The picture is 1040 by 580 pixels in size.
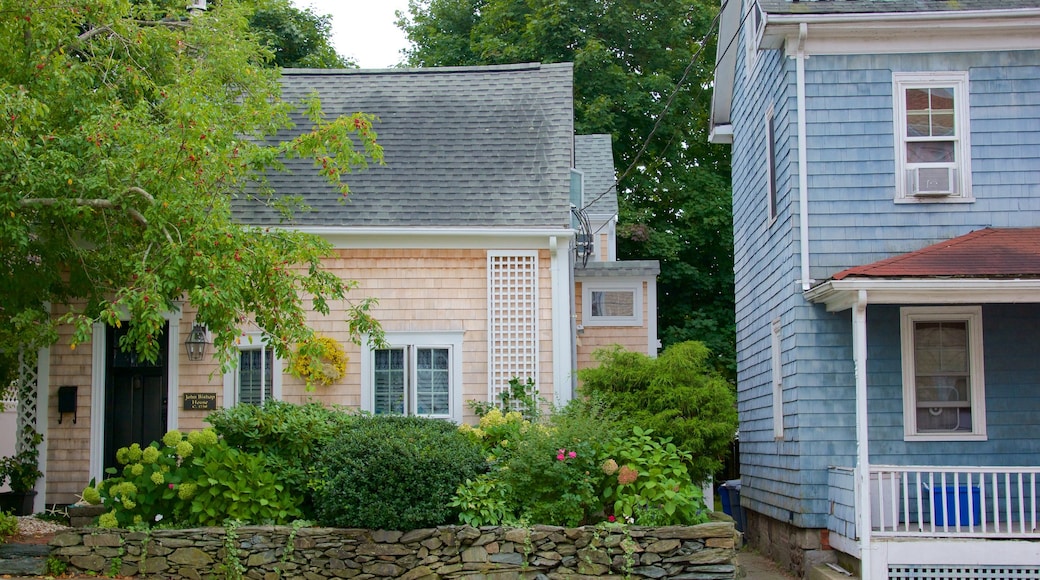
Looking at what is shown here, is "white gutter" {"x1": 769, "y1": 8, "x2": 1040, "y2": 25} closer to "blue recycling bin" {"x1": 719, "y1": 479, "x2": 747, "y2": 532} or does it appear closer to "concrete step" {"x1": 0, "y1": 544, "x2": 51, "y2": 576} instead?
"blue recycling bin" {"x1": 719, "y1": 479, "x2": 747, "y2": 532}

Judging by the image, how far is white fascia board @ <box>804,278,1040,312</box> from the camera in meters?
10.4

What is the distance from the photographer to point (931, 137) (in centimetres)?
1197

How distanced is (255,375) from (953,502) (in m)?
8.50

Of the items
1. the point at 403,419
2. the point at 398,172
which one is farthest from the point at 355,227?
the point at 403,419

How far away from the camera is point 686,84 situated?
29.1 meters

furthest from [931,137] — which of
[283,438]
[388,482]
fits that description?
[283,438]

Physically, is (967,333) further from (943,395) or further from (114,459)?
(114,459)

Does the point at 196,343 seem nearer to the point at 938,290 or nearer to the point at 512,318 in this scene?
the point at 512,318

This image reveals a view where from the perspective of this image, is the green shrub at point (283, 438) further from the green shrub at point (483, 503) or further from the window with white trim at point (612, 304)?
the window with white trim at point (612, 304)

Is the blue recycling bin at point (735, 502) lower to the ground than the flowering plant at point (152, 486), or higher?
lower

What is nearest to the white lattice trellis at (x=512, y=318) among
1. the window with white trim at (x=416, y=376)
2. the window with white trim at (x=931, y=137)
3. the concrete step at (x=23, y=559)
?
the window with white trim at (x=416, y=376)

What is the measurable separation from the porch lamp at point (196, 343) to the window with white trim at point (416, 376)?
2068 millimetres

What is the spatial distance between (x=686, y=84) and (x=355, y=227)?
17595mm

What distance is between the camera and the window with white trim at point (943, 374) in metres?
11.7
